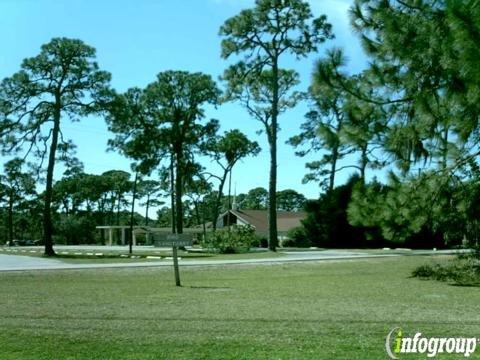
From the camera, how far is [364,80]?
11961mm

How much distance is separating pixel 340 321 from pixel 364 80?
5.02m

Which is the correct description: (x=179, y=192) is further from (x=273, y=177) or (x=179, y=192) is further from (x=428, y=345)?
(x=428, y=345)

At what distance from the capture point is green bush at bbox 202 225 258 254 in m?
42.7

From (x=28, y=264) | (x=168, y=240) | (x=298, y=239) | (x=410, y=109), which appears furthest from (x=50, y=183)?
(x=410, y=109)

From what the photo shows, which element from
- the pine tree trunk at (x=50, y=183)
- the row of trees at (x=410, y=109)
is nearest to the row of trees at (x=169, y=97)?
the pine tree trunk at (x=50, y=183)

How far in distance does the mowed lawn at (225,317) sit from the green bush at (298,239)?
38.2 metres

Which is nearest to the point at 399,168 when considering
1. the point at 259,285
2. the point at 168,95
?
the point at 259,285

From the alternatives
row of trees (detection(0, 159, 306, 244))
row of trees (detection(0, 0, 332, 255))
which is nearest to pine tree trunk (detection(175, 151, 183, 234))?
row of trees (detection(0, 0, 332, 255))

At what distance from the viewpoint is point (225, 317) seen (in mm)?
9648

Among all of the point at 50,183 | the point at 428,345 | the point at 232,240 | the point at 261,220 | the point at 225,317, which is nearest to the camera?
the point at 428,345

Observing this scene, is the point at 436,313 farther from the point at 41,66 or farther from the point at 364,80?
the point at 41,66

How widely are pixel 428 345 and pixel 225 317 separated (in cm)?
345

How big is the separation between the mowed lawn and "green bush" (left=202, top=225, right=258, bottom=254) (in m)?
25.1

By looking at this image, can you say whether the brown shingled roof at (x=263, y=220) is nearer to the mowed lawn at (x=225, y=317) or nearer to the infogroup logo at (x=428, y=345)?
the mowed lawn at (x=225, y=317)
